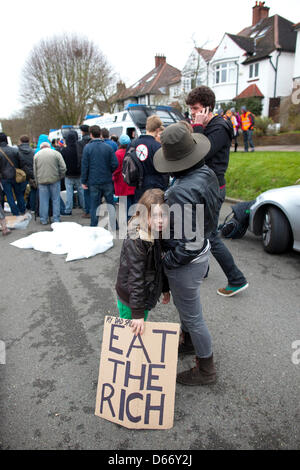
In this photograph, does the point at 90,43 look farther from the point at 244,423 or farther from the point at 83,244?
the point at 244,423

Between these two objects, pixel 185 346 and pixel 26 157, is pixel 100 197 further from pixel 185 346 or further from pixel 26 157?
pixel 185 346

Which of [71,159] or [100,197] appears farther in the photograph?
[71,159]

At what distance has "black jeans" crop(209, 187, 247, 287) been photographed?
3233mm

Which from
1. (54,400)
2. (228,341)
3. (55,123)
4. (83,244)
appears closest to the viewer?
(54,400)

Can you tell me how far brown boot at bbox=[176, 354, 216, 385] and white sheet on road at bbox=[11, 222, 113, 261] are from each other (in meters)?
3.21

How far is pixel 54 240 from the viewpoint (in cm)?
577

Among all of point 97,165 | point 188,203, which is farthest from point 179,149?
point 97,165

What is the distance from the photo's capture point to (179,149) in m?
1.90

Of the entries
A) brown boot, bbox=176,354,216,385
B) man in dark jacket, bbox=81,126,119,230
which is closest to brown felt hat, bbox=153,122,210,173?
brown boot, bbox=176,354,216,385

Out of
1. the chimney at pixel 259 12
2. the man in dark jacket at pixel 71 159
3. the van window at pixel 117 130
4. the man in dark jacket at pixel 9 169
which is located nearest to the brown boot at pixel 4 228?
the man in dark jacket at pixel 9 169

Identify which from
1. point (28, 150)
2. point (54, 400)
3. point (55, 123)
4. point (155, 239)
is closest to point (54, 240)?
point (28, 150)

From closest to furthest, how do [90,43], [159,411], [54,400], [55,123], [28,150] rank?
[159,411], [54,400], [28,150], [90,43], [55,123]

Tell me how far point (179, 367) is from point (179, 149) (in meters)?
1.76

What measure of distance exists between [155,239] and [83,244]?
3.72 meters
